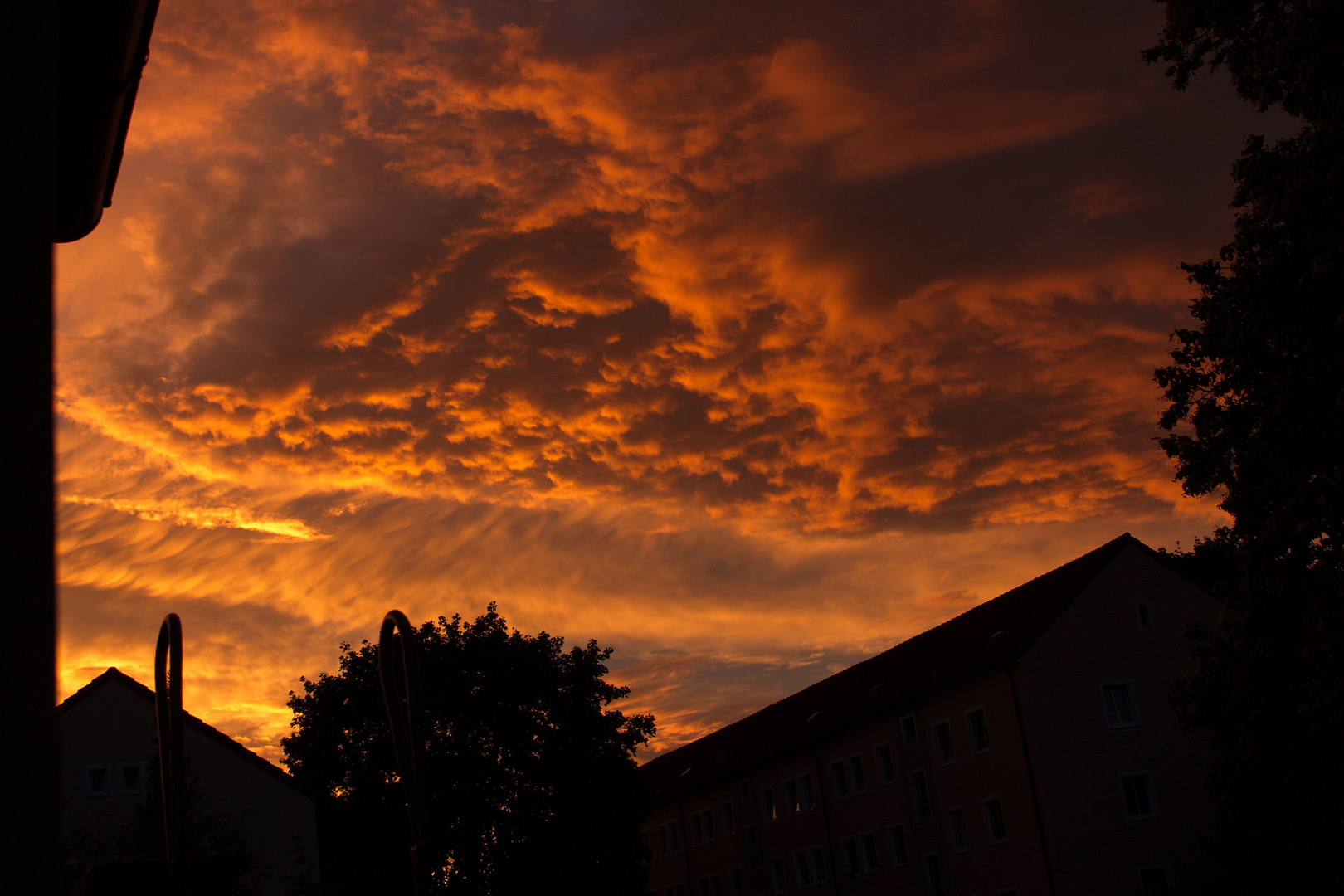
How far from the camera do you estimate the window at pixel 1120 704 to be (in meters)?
50.1

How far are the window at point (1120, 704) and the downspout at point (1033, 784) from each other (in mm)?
3968

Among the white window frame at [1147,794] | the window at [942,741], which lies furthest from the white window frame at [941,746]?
the white window frame at [1147,794]

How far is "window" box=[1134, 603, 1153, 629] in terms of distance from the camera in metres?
52.2

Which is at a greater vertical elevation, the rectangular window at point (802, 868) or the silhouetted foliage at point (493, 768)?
the silhouetted foliage at point (493, 768)

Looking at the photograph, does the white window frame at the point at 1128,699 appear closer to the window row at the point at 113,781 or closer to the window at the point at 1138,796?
the window at the point at 1138,796

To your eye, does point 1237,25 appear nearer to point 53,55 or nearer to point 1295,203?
point 1295,203

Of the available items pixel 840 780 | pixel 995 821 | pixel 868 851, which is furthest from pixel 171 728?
pixel 840 780

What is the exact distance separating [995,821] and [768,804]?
22258mm

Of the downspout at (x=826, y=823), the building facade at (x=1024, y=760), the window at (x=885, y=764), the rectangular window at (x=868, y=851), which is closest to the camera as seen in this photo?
the building facade at (x=1024, y=760)

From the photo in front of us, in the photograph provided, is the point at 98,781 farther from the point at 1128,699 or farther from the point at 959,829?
the point at 1128,699

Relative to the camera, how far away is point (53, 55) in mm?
3908

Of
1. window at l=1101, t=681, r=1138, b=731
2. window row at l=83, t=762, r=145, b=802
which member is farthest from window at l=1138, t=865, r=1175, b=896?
window row at l=83, t=762, r=145, b=802

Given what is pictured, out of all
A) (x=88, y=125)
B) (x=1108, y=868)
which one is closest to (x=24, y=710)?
(x=88, y=125)

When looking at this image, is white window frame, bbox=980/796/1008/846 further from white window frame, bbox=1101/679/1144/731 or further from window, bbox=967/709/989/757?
white window frame, bbox=1101/679/1144/731
